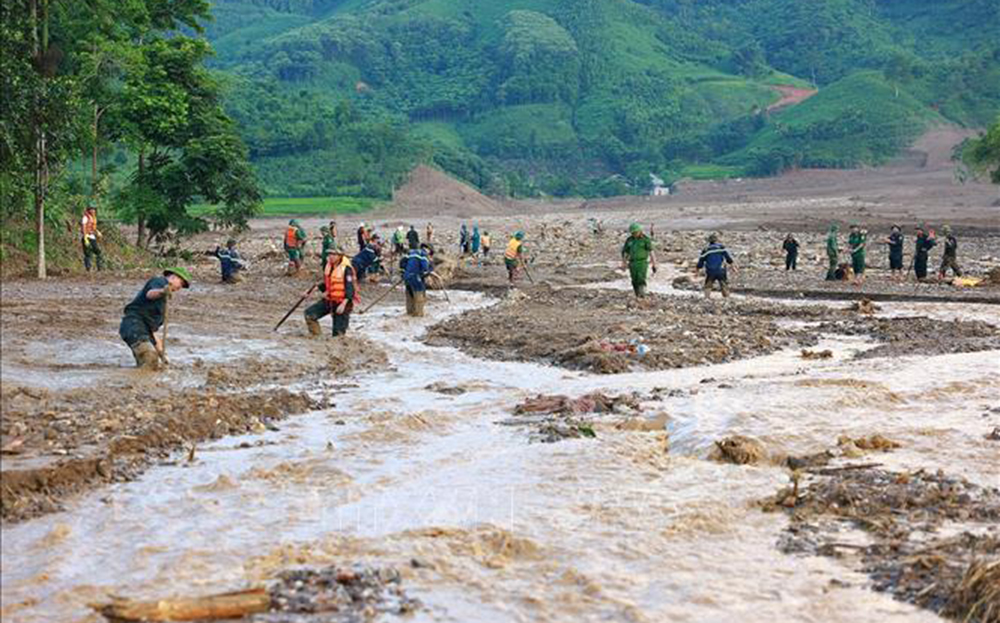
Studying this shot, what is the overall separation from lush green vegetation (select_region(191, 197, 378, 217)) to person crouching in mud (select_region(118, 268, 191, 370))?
6519 cm

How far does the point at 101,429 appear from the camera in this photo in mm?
10703

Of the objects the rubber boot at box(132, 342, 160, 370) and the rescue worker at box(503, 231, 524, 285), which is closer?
the rubber boot at box(132, 342, 160, 370)

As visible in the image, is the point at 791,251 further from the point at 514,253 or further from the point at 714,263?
the point at 714,263

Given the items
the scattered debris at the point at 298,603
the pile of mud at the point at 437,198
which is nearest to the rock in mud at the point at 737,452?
the scattered debris at the point at 298,603

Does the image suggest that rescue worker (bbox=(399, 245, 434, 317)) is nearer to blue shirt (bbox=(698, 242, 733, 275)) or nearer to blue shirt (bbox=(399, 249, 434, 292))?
blue shirt (bbox=(399, 249, 434, 292))

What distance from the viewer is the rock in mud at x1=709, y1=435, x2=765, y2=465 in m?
10.9

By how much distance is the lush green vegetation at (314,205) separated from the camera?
8131 cm

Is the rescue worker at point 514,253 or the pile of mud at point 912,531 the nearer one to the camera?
the pile of mud at point 912,531

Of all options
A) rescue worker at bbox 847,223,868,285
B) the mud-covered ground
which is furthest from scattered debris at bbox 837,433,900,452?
rescue worker at bbox 847,223,868,285

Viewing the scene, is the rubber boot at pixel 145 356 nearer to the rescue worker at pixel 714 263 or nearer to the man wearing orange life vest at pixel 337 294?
the man wearing orange life vest at pixel 337 294

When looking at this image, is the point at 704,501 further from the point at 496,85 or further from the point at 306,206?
the point at 496,85

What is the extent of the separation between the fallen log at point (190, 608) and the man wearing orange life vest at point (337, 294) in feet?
34.8

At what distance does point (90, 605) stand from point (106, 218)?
27.3m

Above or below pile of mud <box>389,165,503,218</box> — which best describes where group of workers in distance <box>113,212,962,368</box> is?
below
